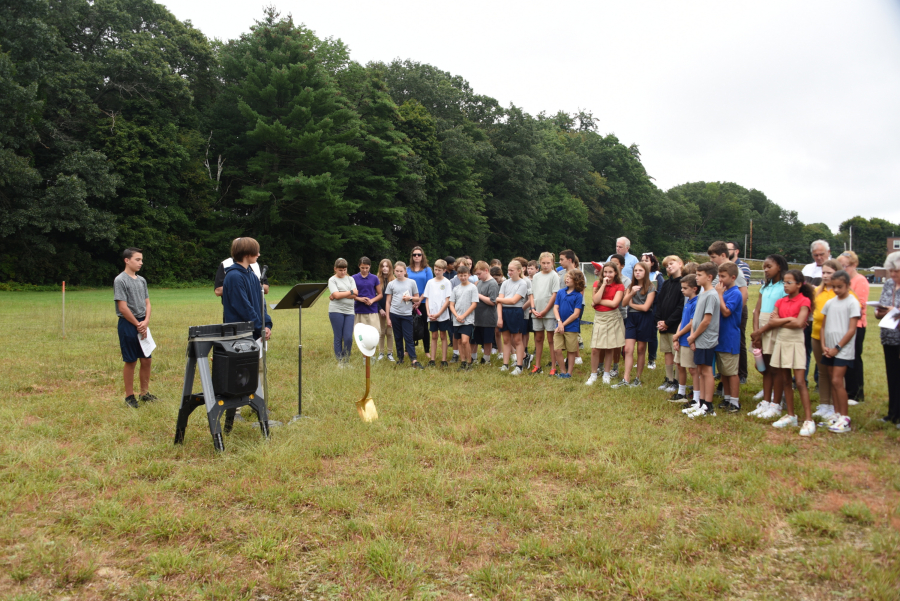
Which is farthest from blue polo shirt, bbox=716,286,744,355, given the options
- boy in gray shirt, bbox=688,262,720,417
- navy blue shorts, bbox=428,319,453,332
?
navy blue shorts, bbox=428,319,453,332

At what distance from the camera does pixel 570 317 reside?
8.89m

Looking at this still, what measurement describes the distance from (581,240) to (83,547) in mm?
67027

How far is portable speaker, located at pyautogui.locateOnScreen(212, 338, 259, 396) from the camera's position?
17.3 ft

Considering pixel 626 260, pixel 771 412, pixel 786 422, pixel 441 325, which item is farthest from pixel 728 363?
pixel 441 325

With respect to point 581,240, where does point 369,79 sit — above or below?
above

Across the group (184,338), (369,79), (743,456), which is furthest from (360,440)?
(369,79)

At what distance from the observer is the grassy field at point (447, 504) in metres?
3.37

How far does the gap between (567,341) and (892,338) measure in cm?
406

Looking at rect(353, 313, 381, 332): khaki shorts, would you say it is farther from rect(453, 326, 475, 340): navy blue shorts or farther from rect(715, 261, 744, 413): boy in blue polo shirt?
rect(715, 261, 744, 413): boy in blue polo shirt

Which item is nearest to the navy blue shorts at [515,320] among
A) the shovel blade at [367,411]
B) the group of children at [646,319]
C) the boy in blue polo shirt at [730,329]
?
the group of children at [646,319]

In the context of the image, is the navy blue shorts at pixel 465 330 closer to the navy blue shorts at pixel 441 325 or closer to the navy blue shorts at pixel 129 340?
the navy blue shorts at pixel 441 325

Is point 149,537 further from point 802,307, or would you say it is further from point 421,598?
point 802,307

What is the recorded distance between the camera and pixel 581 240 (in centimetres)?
6781

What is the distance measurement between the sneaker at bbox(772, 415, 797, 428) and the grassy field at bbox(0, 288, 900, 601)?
0.18m
